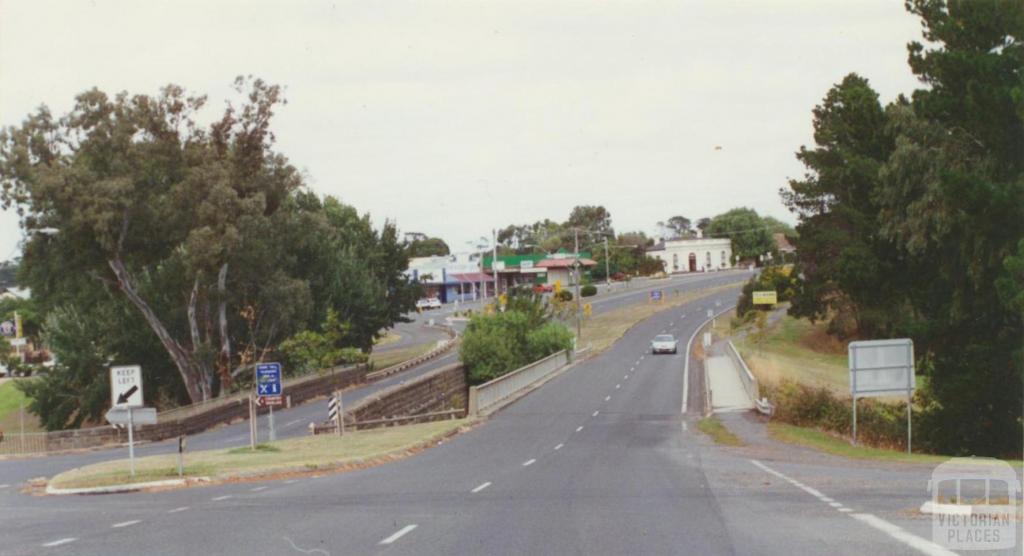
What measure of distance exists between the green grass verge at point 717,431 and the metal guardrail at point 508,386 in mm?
10224

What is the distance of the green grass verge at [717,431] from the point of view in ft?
115

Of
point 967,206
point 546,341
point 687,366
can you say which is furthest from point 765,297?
point 967,206

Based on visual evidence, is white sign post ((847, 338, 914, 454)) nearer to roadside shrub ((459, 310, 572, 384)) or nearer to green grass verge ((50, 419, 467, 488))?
green grass verge ((50, 419, 467, 488))

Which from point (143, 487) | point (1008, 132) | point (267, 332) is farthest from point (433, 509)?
point (267, 332)

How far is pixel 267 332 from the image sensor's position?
2472 inches

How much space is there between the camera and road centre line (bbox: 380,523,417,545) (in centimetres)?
1348

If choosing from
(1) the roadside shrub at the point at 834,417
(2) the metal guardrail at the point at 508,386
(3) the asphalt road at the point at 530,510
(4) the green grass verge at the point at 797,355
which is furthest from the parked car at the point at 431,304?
(3) the asphalt road at the point at 530,510

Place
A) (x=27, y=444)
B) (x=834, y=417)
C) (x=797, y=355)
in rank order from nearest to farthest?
(x=834, y=417), (x=27, y=444), (x=797, y=355)

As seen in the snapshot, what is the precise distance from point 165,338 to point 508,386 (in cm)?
1710

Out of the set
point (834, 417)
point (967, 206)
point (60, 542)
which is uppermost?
point (967, 206)

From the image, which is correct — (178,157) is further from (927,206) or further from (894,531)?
(894,531)

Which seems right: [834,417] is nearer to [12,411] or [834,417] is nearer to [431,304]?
Answer: [12,411]

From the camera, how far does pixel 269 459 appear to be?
3006 cm

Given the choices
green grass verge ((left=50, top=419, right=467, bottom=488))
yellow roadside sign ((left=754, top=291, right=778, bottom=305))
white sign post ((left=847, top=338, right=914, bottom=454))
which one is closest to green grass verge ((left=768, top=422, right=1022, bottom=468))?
white sign post ((left=847, top=338, right=914, bottom=454))
